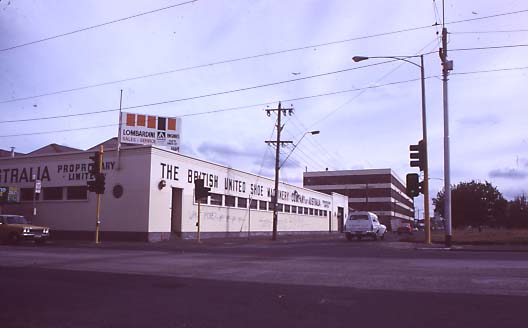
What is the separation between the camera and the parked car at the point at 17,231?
2594 centimetres

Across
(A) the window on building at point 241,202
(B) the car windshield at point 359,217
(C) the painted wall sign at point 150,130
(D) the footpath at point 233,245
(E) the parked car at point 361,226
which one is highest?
(C) the painted wall sign at point 150,130

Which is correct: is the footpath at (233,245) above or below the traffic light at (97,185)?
below

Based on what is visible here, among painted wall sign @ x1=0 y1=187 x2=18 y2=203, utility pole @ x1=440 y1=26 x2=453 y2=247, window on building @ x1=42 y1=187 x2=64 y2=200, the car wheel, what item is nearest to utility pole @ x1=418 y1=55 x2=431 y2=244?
utility pole @ x1=440 y1=26 x2=453 y2=247

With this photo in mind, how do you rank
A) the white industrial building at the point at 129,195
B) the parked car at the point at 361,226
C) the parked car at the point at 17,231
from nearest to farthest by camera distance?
1. the parked car at the point at 17,231
2. the white industrial building at the point at 129,195
3. the parked car at the point at 361,226

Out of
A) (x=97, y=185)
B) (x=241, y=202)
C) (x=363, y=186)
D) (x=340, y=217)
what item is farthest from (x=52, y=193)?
(x=363, y=186)

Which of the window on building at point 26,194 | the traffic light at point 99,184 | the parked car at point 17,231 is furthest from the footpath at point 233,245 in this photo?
the window on building at point 26,194

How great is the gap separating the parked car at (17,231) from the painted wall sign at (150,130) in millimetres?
9705

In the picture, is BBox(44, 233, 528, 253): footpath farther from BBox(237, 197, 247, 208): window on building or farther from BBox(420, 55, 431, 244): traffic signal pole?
BBox(237, 197, 247, 208): window on building

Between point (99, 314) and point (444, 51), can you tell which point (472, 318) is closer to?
point (99, 314)

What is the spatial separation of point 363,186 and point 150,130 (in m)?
75.0

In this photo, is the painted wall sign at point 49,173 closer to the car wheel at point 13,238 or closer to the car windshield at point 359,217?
the car wheel at point 13,238

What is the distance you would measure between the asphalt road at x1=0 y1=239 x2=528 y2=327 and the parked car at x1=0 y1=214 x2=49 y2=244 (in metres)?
13.9

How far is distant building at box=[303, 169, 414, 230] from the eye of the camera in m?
103

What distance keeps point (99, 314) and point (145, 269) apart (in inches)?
239
